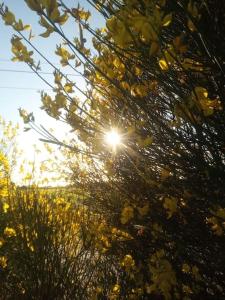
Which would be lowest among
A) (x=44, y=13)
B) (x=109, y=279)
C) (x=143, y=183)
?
(x=109, y=279)

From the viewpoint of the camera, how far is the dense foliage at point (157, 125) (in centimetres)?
104

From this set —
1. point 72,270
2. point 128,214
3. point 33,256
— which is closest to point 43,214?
point 33,256

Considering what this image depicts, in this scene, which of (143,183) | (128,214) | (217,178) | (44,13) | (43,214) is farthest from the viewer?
(43,214)

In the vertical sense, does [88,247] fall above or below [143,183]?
below

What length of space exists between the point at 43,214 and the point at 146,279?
92cm

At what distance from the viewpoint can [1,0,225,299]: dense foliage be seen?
41.0 inches

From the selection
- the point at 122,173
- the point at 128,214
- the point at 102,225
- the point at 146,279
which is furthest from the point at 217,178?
the point at 102,225

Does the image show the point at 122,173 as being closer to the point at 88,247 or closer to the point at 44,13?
the point at 88,247

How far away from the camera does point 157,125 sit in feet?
5.01

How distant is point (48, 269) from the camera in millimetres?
2506

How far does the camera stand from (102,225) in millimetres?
2791

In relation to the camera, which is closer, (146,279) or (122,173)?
(122,173)

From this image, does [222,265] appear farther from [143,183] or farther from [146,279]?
[146,279]

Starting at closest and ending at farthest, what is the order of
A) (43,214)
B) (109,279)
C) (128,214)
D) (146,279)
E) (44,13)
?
(44,13) < (128,214) < (146,279) < (43,214) < (109,279)
